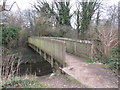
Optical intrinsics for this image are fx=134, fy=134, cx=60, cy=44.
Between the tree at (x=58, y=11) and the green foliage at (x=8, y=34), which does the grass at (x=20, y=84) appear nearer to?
the green foliage at (x=8, y=34)

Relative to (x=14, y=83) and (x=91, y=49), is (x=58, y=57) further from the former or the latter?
(x=14, y=83)

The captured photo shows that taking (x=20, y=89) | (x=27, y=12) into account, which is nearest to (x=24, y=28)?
(x=27, y=12)

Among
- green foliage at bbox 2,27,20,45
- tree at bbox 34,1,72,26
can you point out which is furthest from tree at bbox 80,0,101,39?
green foliage at bbox 2,27,20,45

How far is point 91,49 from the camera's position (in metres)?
7.34

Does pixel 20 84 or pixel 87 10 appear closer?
pixel 20 84

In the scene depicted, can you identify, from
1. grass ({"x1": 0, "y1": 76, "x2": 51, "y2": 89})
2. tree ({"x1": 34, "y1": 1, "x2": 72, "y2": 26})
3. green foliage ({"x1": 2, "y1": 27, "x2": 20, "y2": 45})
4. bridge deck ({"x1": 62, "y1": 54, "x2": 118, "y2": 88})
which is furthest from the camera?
tree ({"x1": 34, "y1": 1, "x2": 72, "y2": 26})

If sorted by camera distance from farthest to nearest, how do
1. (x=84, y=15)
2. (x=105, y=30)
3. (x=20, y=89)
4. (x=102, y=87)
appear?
1. (x=84, y=15)
2. (x=105, y=30)
3. (x=20, y=89)
4. (x=102, y=87)

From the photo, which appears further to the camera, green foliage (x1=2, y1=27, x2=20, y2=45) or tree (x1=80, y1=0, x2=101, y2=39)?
green foliage (x1=2, y1=27, x2=20, y2=45)

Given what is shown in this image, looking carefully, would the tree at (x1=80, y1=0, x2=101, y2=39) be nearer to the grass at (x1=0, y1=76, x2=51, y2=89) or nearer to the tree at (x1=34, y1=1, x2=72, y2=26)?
the tree at (x1=34, y1=1, x2=72, y2=26)

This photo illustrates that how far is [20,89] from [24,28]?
1570cm

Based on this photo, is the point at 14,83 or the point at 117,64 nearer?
the point at 14,83

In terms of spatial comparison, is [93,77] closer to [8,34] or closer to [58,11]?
[8,34]

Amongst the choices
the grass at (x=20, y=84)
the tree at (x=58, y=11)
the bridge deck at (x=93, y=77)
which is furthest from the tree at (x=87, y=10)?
the grass at (x=20, y=84)

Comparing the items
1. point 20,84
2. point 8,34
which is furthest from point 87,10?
point 20,84
